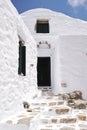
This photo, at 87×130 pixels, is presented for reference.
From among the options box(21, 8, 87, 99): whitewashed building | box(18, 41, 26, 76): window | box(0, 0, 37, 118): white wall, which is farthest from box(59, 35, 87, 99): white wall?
box(0, 0, 37, 118): white wall

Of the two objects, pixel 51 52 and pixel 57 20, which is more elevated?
pixel 57 20

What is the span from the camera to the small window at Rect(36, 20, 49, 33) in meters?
12.9

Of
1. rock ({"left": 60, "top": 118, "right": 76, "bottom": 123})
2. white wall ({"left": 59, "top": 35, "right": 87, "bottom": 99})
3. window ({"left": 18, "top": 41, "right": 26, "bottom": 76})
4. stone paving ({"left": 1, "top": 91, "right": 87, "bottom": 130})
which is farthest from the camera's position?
white wall ({"left": 59, "top": 35, "right": 87, "bottom": 99})

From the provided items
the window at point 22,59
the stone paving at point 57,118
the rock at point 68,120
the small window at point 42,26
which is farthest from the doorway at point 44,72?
the rock at point 68,120

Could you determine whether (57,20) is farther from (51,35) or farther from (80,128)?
(80,128)

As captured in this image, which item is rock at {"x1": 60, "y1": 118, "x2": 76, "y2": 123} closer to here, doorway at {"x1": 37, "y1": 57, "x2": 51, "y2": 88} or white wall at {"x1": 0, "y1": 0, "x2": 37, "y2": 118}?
white wall at {"x1": 0, "y1": 0, "x2": 37, "y2": 118}

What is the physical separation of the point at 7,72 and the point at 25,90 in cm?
232

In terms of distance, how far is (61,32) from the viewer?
43.0 ft

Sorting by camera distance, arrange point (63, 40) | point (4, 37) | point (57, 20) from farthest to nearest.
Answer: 1. point (57, 20)
2. point (63, 40)
3. point (4, 37)

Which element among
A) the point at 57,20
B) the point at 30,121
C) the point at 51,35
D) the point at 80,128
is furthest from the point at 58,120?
the point at 57,20

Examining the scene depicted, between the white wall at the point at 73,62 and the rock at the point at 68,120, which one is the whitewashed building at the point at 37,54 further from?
the rock at the point at 68,120

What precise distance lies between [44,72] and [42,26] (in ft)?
9.36

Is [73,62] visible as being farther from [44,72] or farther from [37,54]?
[44,72]

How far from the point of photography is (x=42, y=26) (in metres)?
13.0
